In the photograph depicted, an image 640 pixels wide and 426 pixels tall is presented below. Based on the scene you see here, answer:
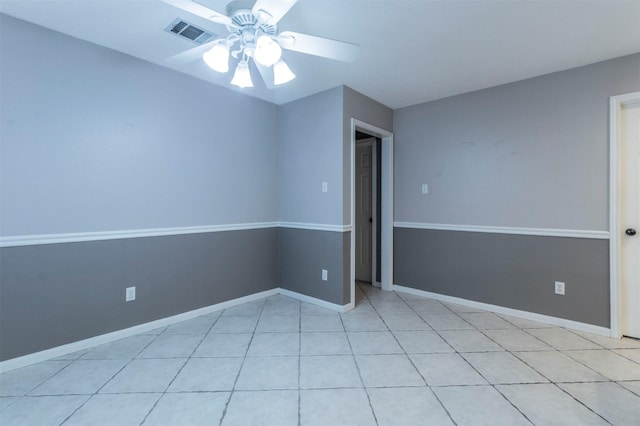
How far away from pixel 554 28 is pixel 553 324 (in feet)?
8.01

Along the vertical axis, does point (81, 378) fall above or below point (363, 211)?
below

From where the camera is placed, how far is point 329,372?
1.94 meters

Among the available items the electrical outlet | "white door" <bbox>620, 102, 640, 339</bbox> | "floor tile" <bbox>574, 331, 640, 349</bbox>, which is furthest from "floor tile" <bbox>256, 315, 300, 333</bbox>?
"white door" <bbox>620, 102, 640, 339</bbox>

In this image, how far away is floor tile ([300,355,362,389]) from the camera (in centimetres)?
181

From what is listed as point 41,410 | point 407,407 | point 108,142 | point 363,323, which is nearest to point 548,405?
point 407,407

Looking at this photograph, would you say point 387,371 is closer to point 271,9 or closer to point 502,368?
point 502,368

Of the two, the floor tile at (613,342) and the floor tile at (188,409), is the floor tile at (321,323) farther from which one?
the floor tile at (613,342)

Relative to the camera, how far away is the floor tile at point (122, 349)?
2.13 meters

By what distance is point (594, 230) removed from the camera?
2.53 metres

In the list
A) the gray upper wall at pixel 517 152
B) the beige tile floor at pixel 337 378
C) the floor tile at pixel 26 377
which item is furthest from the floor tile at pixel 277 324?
the gray upper wall at pixel 517 152

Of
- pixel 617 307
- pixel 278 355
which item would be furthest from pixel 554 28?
pixel 278 355

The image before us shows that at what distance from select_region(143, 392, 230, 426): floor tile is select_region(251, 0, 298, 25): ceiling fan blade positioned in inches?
79.9

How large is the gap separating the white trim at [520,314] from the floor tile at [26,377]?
3331 millimetres

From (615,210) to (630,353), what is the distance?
1.09 meters
